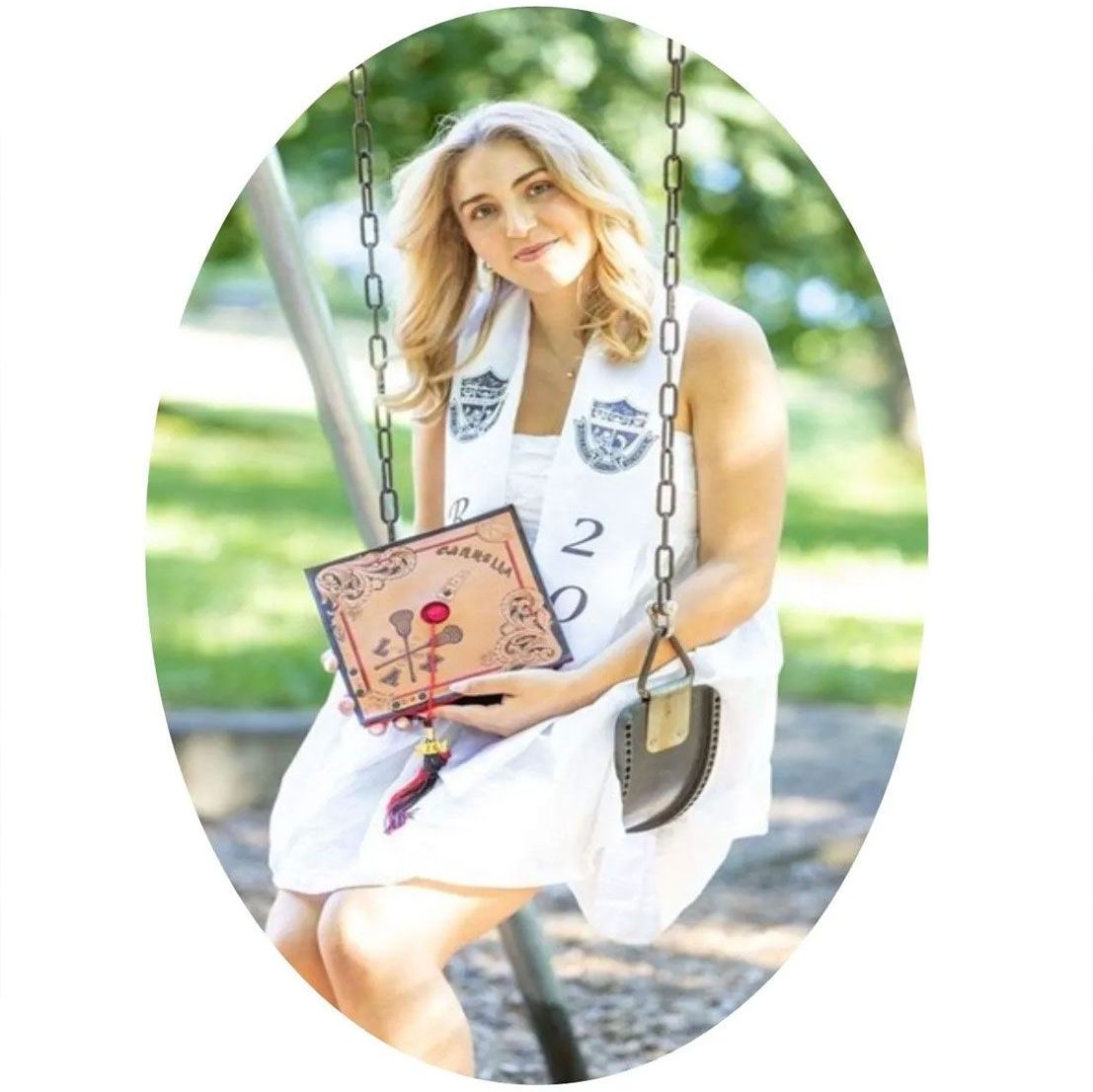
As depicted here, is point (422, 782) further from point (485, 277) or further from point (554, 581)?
point (485, 277)

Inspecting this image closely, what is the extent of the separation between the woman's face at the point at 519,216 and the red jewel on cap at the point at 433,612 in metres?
0.39

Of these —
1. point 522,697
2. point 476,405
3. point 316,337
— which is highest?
point 316,337

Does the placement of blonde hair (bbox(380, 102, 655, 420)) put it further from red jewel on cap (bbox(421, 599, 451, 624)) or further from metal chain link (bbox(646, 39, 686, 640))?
red jewel on cap (bbox(421, 599, 451, 624))

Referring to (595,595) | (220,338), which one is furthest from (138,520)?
(220,338)

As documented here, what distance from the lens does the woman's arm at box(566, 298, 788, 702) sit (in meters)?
2.00

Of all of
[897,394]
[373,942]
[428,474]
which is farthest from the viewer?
[897,394]

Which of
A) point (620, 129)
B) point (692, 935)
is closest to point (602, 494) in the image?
point (692, 935)

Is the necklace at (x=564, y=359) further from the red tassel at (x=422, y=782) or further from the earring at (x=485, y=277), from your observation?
the red tassel at (x=422, y=782)

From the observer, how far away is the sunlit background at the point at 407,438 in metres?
3.74

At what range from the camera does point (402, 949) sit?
1.97 meters

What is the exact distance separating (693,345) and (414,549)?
0.40 meters

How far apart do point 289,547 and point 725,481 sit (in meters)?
3.32

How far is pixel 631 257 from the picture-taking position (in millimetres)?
2047

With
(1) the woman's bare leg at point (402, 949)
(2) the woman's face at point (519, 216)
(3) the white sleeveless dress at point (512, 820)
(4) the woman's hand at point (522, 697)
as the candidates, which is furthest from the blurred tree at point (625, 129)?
(1) the woman's bare leg at point (402, 949)
